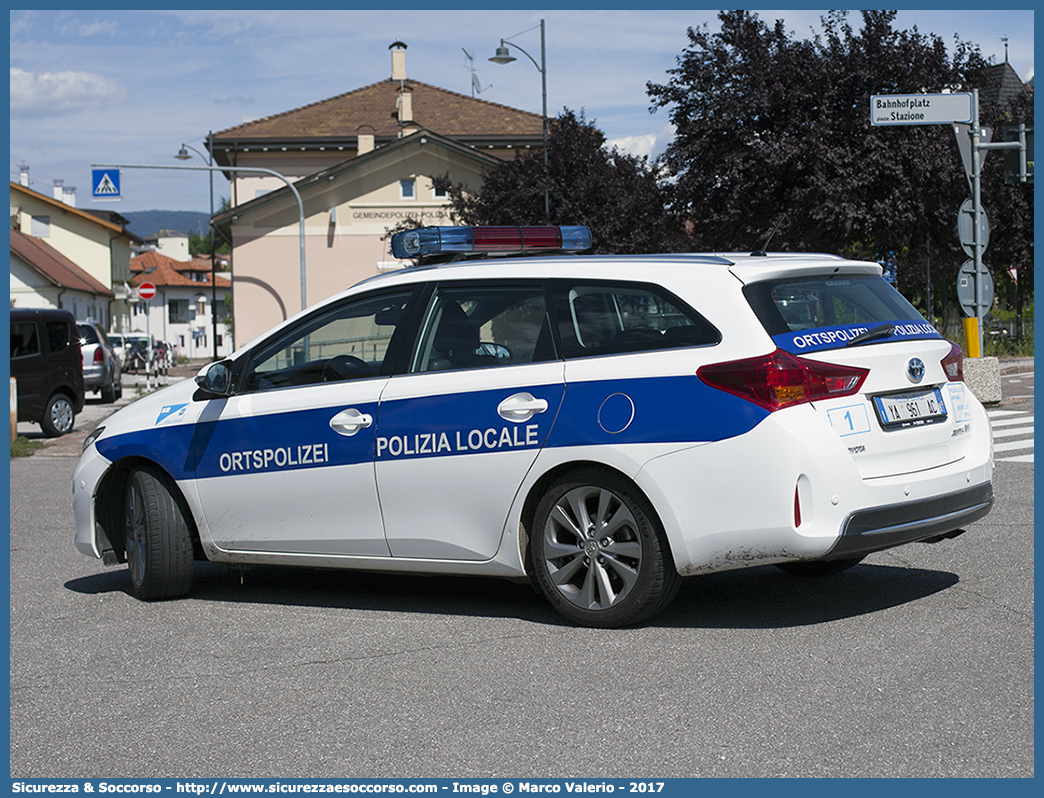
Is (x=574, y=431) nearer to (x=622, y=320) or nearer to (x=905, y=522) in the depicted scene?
(x=622, y=320)

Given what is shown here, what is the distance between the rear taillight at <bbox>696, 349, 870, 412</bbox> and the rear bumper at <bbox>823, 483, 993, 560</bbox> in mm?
538

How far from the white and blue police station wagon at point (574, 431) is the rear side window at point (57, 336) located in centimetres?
1363

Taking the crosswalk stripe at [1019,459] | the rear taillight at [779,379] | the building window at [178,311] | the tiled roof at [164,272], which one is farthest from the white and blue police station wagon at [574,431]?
the building window at [178,311]

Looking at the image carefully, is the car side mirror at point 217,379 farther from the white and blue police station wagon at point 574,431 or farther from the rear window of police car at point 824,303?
the rear window of police car at point 824,303

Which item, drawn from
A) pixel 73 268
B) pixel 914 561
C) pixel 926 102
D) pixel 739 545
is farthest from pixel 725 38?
pixel 73 268

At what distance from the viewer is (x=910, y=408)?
17.7 feet

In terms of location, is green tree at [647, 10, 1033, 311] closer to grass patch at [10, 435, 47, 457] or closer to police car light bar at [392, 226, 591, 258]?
grass patch at [10, 435, 47, 457]

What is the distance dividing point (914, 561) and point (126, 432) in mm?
4436

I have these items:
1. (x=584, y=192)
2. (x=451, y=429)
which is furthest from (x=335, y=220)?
(x=451, y=429)

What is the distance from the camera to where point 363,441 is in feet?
19.5

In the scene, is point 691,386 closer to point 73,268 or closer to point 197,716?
point 197,716

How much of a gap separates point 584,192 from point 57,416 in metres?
17.1

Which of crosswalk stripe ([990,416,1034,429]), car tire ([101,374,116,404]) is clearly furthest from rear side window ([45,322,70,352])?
crosswalk stripe ([990,416,1034,429])

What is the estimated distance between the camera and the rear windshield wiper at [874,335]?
17.4ft
